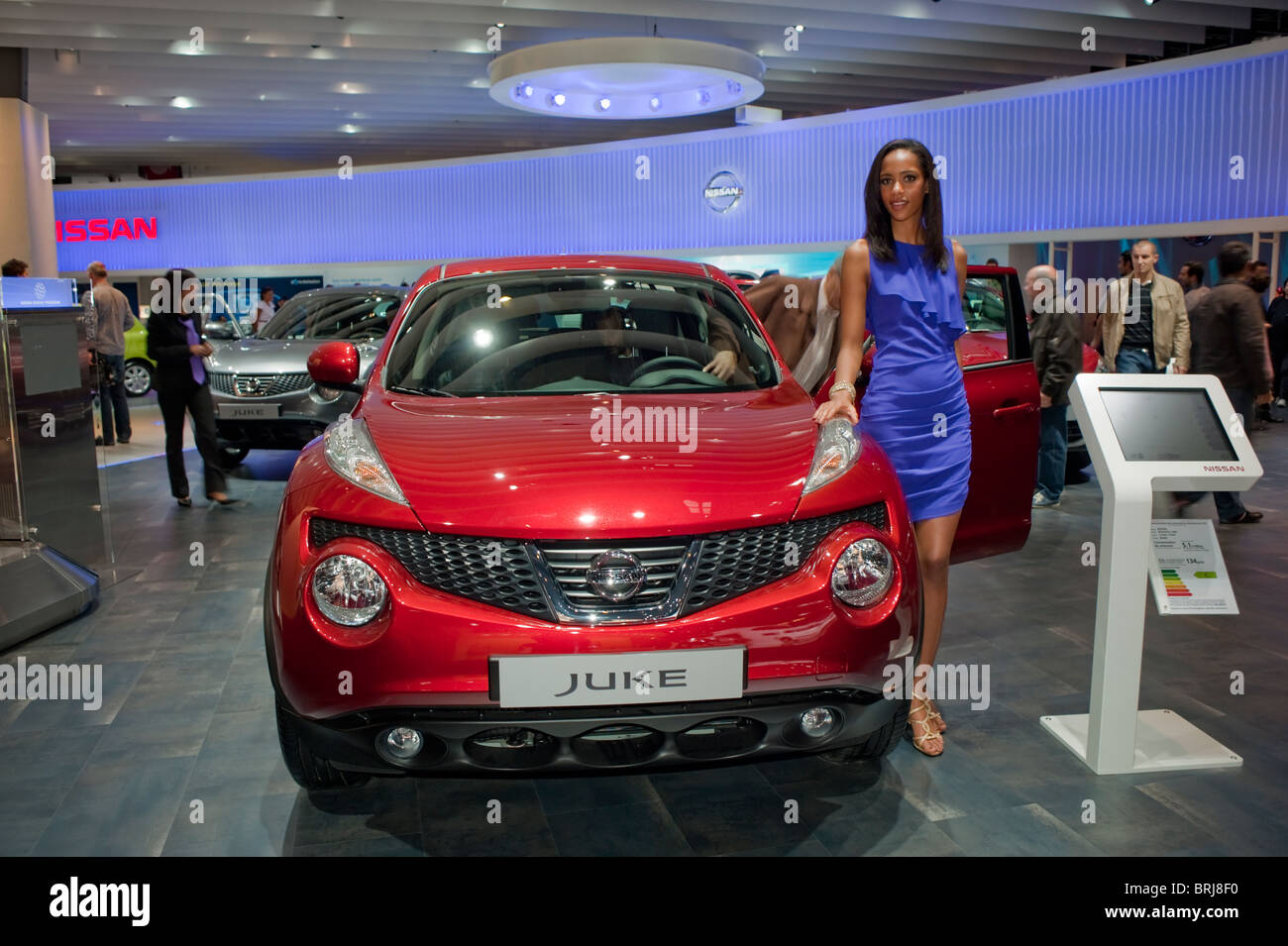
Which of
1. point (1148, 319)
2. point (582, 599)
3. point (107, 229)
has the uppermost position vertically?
point (107, 229)

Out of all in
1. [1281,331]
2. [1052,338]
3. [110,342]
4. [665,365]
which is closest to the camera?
[665,365]

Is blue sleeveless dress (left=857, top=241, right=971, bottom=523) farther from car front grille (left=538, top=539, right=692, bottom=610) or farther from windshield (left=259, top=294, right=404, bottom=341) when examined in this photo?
windshield (left=259, top=294, right=404, bottom=341)

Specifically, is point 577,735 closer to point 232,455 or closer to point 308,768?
point 308,768

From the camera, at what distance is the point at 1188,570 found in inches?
115

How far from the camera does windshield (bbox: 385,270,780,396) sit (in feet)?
9.81

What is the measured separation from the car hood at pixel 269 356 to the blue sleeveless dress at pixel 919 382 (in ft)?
15.3

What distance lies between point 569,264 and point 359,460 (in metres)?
1.30

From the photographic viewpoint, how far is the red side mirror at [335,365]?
3193mm

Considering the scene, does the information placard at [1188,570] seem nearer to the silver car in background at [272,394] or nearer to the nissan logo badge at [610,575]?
the nissan logo badge at [610,575]

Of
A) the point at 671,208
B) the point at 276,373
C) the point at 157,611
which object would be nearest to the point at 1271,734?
the point at 157,611

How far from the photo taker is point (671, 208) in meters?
16.1

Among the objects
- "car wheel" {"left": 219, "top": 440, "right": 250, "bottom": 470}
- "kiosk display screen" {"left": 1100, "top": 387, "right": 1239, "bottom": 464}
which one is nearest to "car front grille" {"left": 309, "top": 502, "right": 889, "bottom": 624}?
"kiosk display screen" {"left": 1100, "top": 387, "right": 1239, "bottom": 464}

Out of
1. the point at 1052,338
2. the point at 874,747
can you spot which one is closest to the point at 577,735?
the point at 874,747
